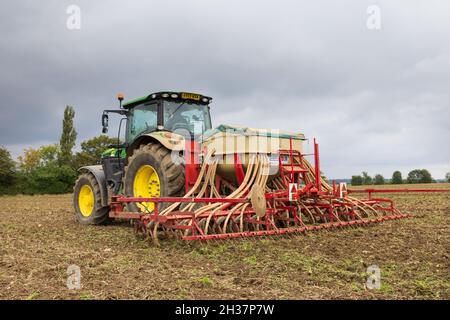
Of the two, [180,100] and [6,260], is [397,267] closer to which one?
[6,260]

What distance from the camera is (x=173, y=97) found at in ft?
25.3

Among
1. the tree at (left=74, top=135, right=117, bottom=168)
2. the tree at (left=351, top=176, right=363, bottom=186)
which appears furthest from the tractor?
the tree at (left=74, top=135, right=117, bottom=168)

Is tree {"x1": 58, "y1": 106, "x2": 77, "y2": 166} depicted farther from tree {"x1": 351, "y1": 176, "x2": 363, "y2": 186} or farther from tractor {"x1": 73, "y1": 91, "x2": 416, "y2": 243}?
tractor {"x1": 73, "y1": 91, "x2": 416, "y2": 243}

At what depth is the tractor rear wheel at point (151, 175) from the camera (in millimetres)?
6777

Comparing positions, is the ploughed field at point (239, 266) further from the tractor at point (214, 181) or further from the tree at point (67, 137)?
the tree at point (67, 137)

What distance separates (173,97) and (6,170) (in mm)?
22932

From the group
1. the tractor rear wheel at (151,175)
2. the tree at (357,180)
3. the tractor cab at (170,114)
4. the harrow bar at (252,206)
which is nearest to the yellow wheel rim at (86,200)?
the tractor cab at (170,114)

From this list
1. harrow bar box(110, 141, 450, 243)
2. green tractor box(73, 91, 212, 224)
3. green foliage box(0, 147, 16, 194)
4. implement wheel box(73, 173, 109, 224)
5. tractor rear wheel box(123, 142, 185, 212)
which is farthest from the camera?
green foliage box(0, 147, 16, 194)

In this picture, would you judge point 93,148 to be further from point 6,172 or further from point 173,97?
point 173,97

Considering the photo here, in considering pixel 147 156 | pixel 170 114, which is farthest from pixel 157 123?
pixel 147 156

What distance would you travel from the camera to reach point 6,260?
4992mm

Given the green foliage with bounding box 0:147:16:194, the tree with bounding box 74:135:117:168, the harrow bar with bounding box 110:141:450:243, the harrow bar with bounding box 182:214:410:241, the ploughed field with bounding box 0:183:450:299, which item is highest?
the tree with bounding box 74:135:117:168

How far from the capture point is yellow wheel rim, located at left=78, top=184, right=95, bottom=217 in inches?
356

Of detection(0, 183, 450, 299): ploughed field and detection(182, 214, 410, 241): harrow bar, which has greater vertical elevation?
detection(182, 214, 410, 241): harrow bar
